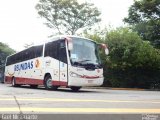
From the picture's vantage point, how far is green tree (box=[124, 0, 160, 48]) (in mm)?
34531

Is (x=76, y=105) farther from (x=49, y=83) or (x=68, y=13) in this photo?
(x=68, y=13)

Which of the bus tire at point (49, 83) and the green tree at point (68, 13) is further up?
the green tree at point (68, 13)

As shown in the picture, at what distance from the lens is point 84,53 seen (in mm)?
18406

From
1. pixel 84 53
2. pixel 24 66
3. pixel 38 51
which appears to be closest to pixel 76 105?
pixel 84 53

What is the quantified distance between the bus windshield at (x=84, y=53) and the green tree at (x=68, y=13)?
25280 mm

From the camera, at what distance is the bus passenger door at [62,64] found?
18.5m

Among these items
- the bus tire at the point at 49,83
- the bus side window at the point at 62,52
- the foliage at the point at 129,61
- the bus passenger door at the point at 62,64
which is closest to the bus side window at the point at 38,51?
the bus tire at the point at 49,83

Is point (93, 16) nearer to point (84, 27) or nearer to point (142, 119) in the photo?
point (84, 27)

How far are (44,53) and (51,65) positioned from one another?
140 cm

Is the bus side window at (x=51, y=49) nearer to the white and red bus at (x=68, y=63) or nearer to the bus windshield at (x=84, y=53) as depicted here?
the white and red bus at (x=68, y=63)

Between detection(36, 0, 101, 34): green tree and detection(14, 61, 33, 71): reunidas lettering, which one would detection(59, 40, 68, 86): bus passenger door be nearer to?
detection(14, 61, 33, 71): reunidas lettering

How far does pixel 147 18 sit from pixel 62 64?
68.6 ft

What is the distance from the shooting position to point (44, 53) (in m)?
21.2

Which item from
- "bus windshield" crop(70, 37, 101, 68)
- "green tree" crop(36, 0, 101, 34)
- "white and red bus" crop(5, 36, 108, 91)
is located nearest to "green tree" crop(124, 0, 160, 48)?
"green tree" crop(36, 0, 101, 34)
